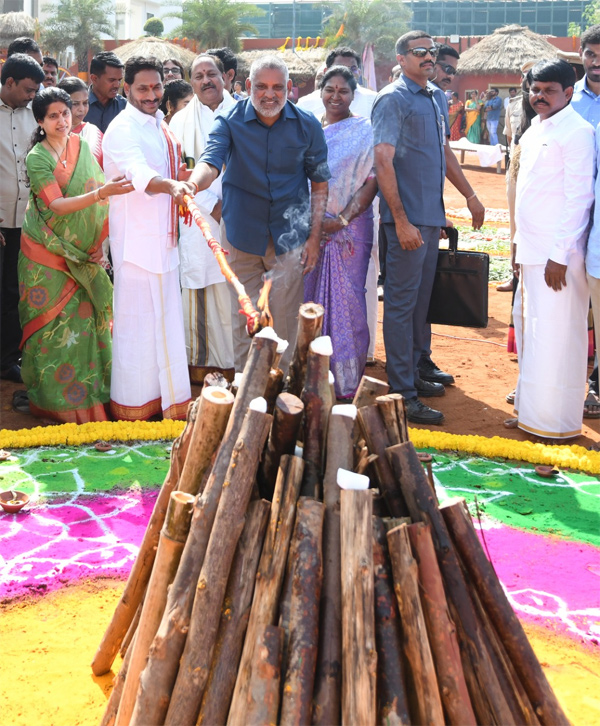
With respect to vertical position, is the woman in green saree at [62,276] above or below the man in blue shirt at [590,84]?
below

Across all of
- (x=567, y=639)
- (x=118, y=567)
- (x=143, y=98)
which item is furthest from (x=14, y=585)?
(x=143, y=98)

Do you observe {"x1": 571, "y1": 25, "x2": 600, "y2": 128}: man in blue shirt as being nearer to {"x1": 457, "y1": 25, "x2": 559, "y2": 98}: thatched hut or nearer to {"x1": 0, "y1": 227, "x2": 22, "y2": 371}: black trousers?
{"x1": 0, "y1": 227, "x2": 22, "y2": 371}: black trousers

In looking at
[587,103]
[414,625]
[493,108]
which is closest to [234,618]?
[414,625]

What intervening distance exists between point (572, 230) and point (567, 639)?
267 cm

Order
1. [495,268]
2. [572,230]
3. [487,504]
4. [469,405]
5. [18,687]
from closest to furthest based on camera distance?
[18,687], [487,504], [572,230], [469,405], [495,268]

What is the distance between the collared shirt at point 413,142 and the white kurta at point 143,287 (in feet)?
4.78

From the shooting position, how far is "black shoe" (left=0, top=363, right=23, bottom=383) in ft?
22.0

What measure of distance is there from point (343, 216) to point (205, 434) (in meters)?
3.69

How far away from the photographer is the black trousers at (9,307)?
22.1ft

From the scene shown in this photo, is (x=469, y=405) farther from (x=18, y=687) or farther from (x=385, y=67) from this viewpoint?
(x=385, y=67)

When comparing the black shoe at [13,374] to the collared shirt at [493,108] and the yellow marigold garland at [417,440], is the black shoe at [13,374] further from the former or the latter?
the collared shirt at [493,108]

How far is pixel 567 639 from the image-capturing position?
3564 millimetres

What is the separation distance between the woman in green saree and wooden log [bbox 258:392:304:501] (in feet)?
10.5

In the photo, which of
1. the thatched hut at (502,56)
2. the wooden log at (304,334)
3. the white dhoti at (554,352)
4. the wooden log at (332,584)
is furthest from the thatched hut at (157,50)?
the wooden log at (332,584)
